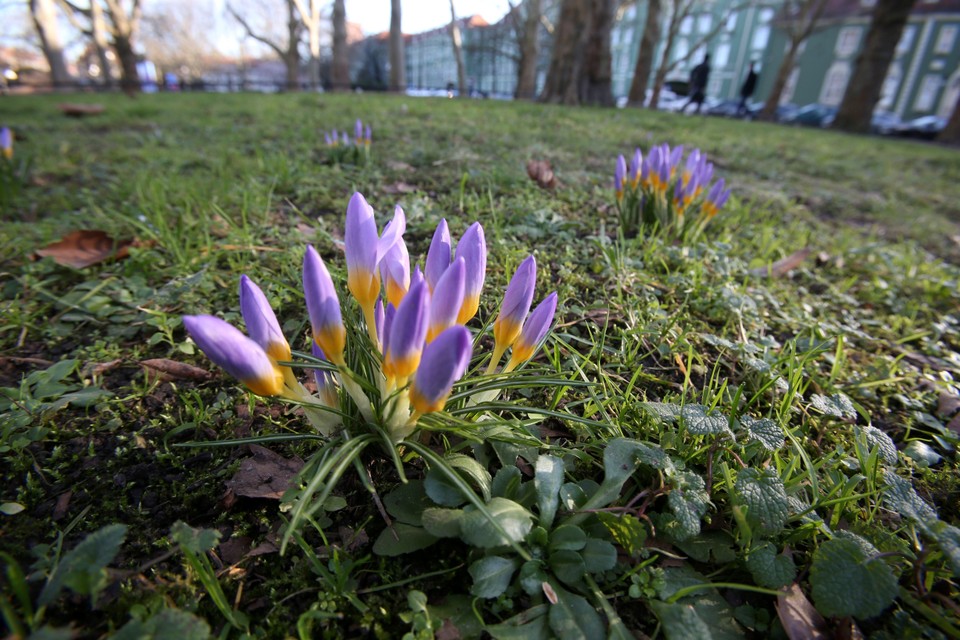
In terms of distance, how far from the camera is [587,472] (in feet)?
3.85

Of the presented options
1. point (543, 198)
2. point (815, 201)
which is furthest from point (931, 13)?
point (543, 198)

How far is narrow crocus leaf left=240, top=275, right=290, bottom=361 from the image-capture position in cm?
90

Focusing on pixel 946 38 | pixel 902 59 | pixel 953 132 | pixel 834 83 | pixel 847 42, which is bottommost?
pixel 953 132

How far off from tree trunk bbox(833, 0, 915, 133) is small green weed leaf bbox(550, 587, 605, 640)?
1607 centimetres

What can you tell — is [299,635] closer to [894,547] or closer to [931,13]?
[894,547]

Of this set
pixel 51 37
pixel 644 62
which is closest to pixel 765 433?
pixel 644 62

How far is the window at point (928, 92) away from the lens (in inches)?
1175

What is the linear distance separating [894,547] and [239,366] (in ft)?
4.41

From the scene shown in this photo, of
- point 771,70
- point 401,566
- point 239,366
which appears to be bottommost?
point 401,566

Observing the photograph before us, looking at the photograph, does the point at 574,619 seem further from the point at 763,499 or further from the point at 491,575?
the point at 763,499

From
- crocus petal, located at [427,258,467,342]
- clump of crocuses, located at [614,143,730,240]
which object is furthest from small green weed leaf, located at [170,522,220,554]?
clump of crocuses, located at [614,143,730,240]

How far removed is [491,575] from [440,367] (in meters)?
0.41

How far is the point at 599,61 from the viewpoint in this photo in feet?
32.0

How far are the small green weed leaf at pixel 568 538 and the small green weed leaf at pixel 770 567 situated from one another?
0.34 metres
